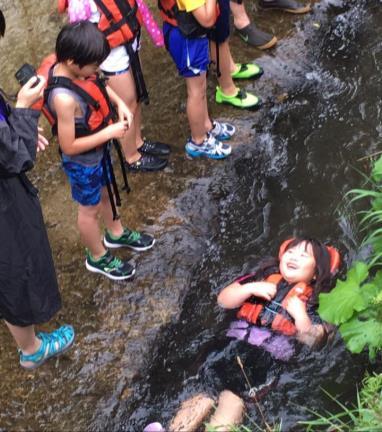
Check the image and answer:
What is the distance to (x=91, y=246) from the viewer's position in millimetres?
3980

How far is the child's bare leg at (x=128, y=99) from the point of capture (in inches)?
163

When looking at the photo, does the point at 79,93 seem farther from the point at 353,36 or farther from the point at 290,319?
the point at 353,36

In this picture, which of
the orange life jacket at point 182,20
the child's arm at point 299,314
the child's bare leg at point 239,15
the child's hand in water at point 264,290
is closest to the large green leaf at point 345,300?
the child's arm at point 299,314

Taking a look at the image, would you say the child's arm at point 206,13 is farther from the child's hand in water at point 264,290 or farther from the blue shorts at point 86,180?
the child's hand in water at point 264,290

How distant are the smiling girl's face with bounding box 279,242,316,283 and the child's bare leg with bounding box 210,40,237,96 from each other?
179cm

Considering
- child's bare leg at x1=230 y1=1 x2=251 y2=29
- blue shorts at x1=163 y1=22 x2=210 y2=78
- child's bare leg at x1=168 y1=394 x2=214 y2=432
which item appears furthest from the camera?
child's bare leg at x1=230 y1=1 x2=251 y2=29

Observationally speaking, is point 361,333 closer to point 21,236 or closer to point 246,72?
point 21,236

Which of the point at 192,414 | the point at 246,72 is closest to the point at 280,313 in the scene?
the point at 192,414

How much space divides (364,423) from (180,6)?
8.71 feet

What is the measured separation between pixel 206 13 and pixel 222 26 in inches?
33.2

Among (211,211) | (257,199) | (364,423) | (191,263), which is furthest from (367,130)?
(364,423)

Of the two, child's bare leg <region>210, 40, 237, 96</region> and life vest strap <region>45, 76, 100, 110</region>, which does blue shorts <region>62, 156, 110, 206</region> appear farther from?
child's bare leg <region>210, 40, 237, 96</region>

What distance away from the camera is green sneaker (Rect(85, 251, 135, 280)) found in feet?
13.5

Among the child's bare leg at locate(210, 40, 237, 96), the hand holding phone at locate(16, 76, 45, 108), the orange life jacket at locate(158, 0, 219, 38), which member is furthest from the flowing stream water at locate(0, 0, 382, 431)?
the hand holding phone at locate(16, 76, 45, 108)
